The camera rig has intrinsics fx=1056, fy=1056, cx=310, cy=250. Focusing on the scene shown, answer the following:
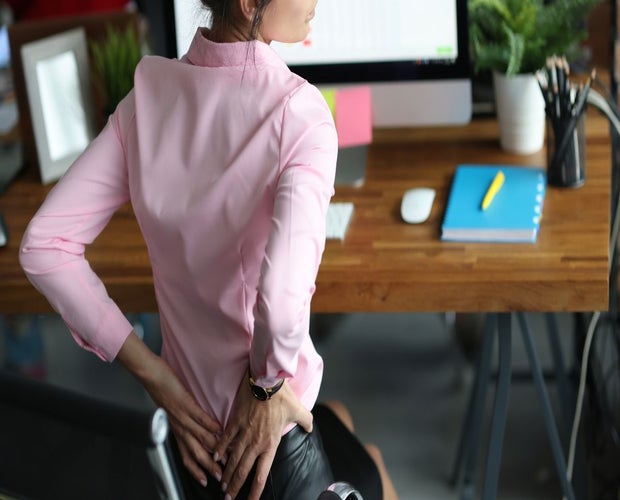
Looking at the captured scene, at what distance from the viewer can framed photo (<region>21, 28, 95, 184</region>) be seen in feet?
6.39

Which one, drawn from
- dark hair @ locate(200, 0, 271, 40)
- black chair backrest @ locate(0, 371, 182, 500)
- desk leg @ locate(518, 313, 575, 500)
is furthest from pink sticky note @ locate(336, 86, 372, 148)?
black chair backrest @ locate(0, 371, 182, 500)

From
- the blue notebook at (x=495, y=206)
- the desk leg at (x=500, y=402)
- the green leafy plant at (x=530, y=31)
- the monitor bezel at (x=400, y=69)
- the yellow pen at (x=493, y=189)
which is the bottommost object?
the desk leg at (x=500, y=402)

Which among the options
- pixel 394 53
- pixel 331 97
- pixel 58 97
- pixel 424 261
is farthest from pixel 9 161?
pixel 424 261

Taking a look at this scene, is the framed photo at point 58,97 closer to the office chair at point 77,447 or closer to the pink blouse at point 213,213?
the pink blouse at point 213,213

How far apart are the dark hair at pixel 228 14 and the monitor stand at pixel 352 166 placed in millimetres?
685

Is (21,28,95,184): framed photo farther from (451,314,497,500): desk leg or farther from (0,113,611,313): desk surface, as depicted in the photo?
(451,314,497,500): desk leg

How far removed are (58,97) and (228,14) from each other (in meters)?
0.91

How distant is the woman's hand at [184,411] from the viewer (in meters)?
1.30

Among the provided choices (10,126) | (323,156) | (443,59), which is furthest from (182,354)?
(10,126)

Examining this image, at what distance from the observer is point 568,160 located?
1.74 metres

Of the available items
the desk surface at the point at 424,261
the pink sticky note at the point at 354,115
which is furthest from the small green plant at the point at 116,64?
the pink sticky note at the point at 354,115

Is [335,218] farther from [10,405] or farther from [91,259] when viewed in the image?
[10,405]

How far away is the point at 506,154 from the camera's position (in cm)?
191

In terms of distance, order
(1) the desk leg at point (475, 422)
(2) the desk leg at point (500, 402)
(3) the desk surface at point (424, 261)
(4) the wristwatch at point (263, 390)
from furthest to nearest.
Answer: (1) the desk leg at point (475, 422)
(2) the desk leg at point (500, 402)
(3) the desk surface at point (424, 261)
(4) the wristwatch at point (263, 390)
